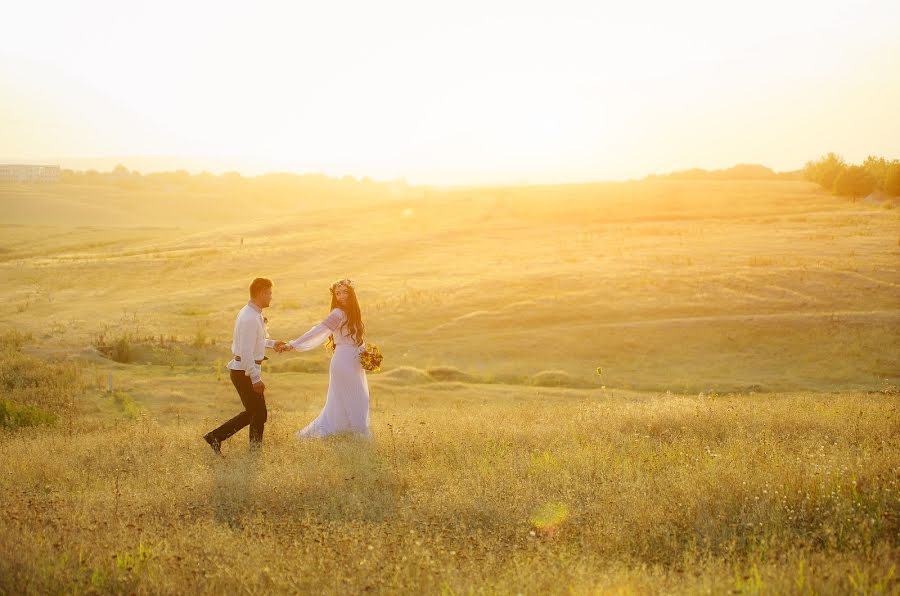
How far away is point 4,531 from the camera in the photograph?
681 cm

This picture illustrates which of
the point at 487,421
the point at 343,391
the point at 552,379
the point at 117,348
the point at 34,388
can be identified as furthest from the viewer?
the point at 117,348

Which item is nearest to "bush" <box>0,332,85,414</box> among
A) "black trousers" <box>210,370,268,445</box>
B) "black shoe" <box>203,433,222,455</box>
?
"black shoe" <box>203,433,222,455</box>

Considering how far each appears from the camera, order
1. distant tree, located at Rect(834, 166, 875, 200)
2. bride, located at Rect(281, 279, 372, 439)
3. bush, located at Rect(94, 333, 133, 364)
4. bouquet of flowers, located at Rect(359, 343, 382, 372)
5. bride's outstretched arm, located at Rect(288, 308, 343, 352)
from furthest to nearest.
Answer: distant tree, located at Rect(834, 166, 875, 200), bush, located at Rect(94, 333, 133, 364), bouquet of flowers, located at Rect(359, 343, 382, 372), bride, located at Rect(281, 279, 372, 439), bride's outstretched arm, located at Rect(288, 308, 343, 352)

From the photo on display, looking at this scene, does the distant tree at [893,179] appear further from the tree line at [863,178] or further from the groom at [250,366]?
the groom at [250,366]

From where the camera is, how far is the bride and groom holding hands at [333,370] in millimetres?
11508

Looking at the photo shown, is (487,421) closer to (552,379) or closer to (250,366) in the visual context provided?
(250,366)

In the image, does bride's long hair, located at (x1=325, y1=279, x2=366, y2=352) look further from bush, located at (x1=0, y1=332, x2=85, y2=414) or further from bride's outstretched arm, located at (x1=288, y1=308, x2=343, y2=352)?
bush, located at (x1=0, y1=332, x2=85, y2=414)

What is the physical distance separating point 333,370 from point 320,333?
3.05 ft

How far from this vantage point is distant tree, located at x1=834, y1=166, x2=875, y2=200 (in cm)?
8638

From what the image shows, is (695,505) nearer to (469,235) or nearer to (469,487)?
(469,487)

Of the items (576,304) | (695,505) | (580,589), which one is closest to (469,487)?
(695,505)

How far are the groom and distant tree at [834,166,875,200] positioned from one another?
8988 cm

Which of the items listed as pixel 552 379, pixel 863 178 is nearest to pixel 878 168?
pixel 863 178

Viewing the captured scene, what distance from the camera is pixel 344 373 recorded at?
1312cm
